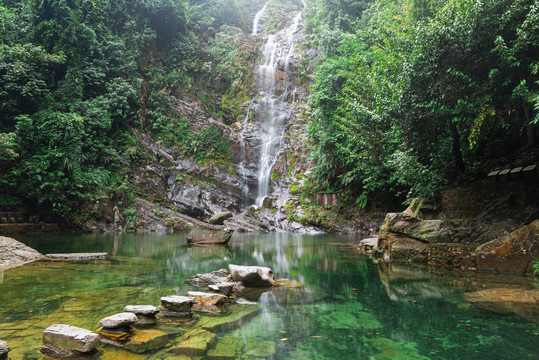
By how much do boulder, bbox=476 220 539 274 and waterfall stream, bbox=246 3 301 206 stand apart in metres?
17.7

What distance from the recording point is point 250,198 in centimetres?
2373

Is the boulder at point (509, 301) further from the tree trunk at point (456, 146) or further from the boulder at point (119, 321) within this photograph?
the tree trunk at point (456, 146)

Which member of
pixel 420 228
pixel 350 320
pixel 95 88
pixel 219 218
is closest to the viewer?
pixel 350 320

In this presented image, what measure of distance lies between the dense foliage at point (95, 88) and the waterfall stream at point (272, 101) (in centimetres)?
276

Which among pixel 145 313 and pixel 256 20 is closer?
pixel 145 313

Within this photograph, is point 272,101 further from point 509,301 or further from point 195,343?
point 195,343

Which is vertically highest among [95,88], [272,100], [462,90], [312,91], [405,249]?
[272,100]

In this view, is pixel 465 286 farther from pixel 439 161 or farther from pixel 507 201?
pixel 439 161

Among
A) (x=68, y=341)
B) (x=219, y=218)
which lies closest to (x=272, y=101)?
(x=219, y=218)

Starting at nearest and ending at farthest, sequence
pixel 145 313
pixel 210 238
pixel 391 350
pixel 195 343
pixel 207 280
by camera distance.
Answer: pixel 391 350
pixel 195 343
pixel 145 313
pixel 207 280
pixel 210 238

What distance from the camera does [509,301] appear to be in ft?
13.1

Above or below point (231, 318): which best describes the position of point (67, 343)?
above

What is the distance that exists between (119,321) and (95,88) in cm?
2185

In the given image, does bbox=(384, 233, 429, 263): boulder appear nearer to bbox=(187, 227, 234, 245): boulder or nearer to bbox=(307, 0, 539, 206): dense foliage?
bbox=(307, 0, 539, 206): dense foliage
